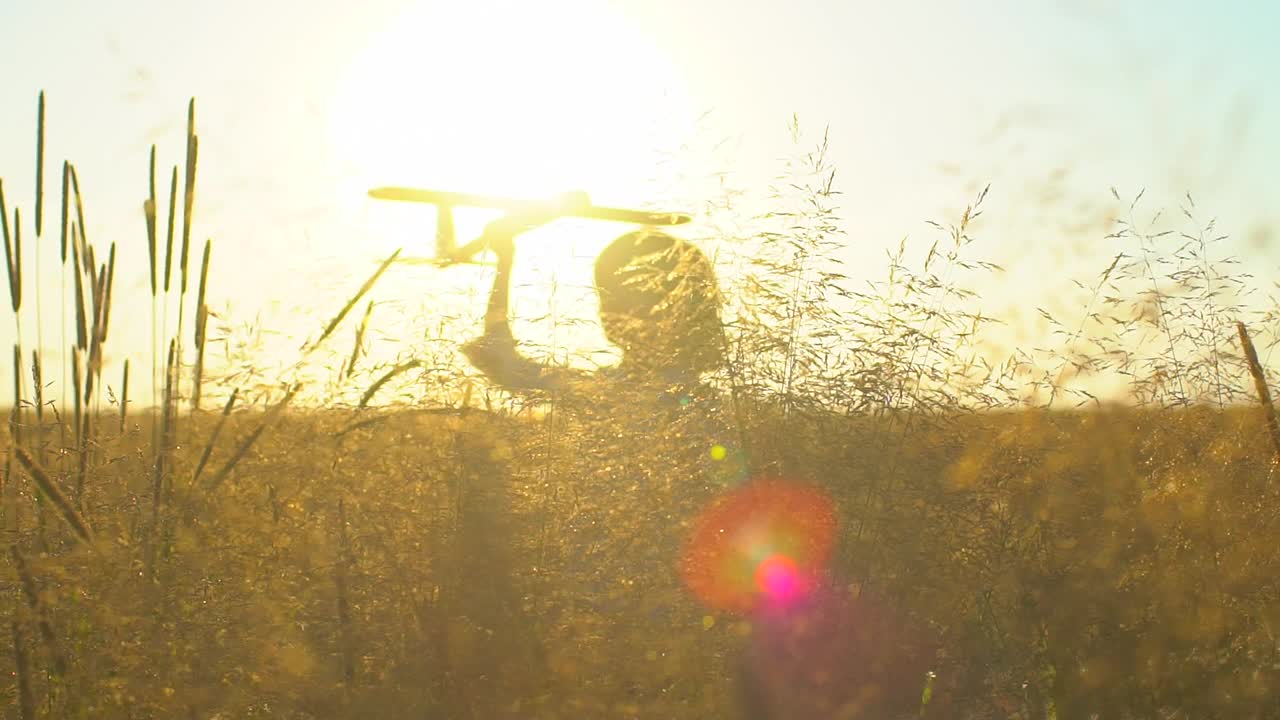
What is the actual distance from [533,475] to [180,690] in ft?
4.18

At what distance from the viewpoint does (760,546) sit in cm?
381

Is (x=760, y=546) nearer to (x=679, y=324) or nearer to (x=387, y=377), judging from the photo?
(x=679, y=324)

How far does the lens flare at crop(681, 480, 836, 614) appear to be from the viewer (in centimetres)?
374

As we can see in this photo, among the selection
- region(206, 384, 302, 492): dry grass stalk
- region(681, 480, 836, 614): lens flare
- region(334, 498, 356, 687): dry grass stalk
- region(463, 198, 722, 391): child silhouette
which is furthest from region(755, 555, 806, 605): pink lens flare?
region(206, 384, 302, 492): dry grass stalk

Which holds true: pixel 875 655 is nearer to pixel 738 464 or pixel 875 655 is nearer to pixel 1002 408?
pixel 738 464

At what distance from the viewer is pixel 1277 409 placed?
14.3ft

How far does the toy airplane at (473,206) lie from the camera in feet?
16.1

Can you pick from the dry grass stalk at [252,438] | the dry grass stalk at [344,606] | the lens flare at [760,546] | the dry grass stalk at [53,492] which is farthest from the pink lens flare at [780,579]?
the dry grass stalk at [53,492]

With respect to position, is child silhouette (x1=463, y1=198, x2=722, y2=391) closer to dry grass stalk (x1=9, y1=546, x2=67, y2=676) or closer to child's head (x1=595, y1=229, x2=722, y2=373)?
child's head (x1=595, y1=229, x2=722, y2=373)

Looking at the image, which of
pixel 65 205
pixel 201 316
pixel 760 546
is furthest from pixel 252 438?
pixel 760 546

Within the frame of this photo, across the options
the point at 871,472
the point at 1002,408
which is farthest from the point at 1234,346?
the point at 871,472

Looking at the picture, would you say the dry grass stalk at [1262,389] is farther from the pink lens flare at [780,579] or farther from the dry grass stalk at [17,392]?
the dry grass stalk at [17,392]

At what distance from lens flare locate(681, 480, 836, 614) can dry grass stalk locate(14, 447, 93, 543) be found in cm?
179

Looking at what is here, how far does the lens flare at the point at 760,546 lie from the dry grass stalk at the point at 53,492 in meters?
1.79
